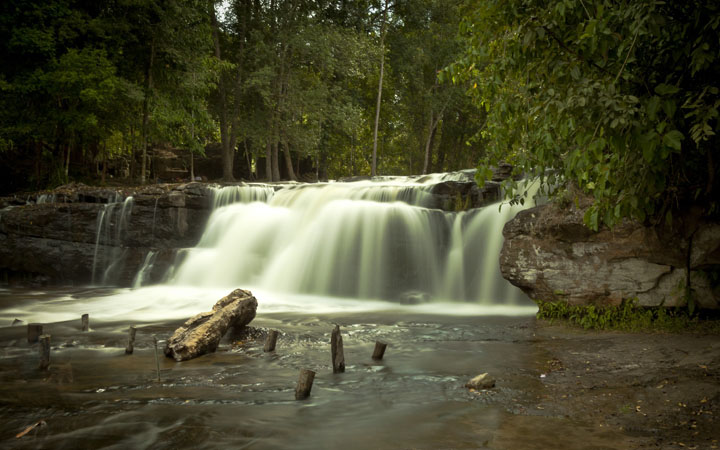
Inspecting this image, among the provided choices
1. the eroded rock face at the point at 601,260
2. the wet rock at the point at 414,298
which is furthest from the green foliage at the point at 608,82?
the wet rock at the point at 414,298

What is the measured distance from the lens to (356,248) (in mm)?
15914

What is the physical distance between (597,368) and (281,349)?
476 cm

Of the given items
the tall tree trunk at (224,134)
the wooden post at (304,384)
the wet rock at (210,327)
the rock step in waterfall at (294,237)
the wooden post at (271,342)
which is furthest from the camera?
the tall tree trunk at (224,134)

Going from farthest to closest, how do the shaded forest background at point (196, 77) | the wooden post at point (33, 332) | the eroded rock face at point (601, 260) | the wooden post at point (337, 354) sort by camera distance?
the shaded forest background at point (196, 77), the wooden post at point (33, 332), the eroded rock face at point (601, 260), the wooden post at point (337, 354)

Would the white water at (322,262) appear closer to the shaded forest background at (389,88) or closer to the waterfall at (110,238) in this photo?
the waterfall at (110,238)

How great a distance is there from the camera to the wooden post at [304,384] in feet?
21.0

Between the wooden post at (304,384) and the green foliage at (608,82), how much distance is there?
3313 millimetres

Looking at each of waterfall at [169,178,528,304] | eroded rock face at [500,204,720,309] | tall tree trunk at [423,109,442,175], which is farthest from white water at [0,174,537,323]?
tall tree trunk at [423,109,442,175]

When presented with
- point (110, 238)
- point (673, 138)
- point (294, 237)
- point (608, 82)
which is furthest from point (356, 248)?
point (673, 138)

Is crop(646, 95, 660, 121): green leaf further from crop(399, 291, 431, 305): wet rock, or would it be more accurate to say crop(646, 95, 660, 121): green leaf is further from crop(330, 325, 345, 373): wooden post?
crop(399, 291, 431, 305): wet rock

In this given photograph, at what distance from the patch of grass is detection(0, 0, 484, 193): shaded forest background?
53.5 feet

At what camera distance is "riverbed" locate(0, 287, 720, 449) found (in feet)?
17.2

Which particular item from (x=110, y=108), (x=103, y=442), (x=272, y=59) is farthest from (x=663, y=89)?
(x=272, y=59)

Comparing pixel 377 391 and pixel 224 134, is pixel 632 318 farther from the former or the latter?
pixel 224 134
